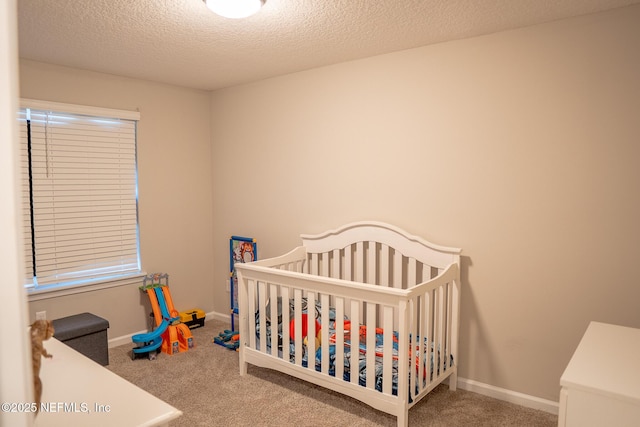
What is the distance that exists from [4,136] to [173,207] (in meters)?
3.61

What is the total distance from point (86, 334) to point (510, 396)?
2835mm

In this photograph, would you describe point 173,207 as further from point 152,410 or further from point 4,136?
point 4,136

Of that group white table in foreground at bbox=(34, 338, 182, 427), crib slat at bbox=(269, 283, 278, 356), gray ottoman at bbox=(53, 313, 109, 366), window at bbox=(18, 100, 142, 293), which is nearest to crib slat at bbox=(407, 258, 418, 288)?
crib slat at bbox=(269, 283, 278, 356)

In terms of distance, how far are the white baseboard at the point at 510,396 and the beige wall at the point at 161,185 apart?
257 centimetres

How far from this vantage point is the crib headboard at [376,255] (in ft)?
9.25

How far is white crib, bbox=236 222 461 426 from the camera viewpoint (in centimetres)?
230

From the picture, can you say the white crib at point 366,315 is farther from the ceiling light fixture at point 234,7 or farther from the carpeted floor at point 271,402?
the ceiling light fixture at point 234,7

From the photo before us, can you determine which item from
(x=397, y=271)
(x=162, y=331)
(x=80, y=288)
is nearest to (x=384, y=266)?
(x=397, y=271)

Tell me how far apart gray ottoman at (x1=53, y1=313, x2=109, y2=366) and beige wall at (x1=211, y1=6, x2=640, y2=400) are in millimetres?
1739

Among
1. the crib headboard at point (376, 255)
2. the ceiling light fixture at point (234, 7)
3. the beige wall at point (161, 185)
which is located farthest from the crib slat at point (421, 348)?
the beige wall at point (161, 185)

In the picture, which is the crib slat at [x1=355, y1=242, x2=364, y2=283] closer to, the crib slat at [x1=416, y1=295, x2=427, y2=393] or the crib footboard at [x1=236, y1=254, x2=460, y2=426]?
the crib footboard at [x1=236, y1=254, x2=460, y2=426]

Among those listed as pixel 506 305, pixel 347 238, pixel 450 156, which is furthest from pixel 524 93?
pixel 347 238

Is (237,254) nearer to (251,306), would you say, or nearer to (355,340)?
(251,306)

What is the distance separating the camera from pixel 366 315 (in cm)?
264
